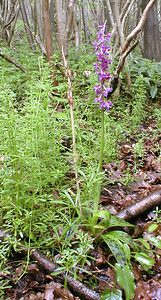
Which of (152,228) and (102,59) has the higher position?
(102,59)

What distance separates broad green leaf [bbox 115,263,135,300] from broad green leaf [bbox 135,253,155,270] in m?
0.13

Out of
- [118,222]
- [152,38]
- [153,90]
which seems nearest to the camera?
[118,222]

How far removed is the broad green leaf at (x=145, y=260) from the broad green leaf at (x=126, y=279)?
0.13 m

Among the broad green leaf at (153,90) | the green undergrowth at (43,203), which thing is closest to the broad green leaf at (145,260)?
the green undergrowth at (43,203)

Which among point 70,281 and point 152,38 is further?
point 152,38

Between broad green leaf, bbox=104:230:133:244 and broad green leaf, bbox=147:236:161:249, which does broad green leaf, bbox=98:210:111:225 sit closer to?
broad green leaf, bbox=104:230:133:244

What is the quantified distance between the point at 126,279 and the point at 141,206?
2.53ft

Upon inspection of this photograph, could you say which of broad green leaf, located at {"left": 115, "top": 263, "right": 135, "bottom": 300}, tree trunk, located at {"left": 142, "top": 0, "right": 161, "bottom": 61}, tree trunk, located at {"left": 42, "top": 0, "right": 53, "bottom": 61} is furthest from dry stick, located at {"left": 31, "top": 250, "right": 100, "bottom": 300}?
tree trunk, located at {"left": 142, "top": 0, "right": 161, "bottom": 61}

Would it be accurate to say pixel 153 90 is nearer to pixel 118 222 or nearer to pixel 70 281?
pixel 118 222

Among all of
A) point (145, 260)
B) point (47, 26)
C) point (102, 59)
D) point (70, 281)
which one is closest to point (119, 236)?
point (145, 260)

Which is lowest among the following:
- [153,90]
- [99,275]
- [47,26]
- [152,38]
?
[99,275]

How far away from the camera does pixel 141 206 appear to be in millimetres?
2727

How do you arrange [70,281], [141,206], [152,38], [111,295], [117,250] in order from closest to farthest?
[111,295], [70,281], [117,250], [141,206], [152,38]

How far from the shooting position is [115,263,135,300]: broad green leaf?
201 cm
